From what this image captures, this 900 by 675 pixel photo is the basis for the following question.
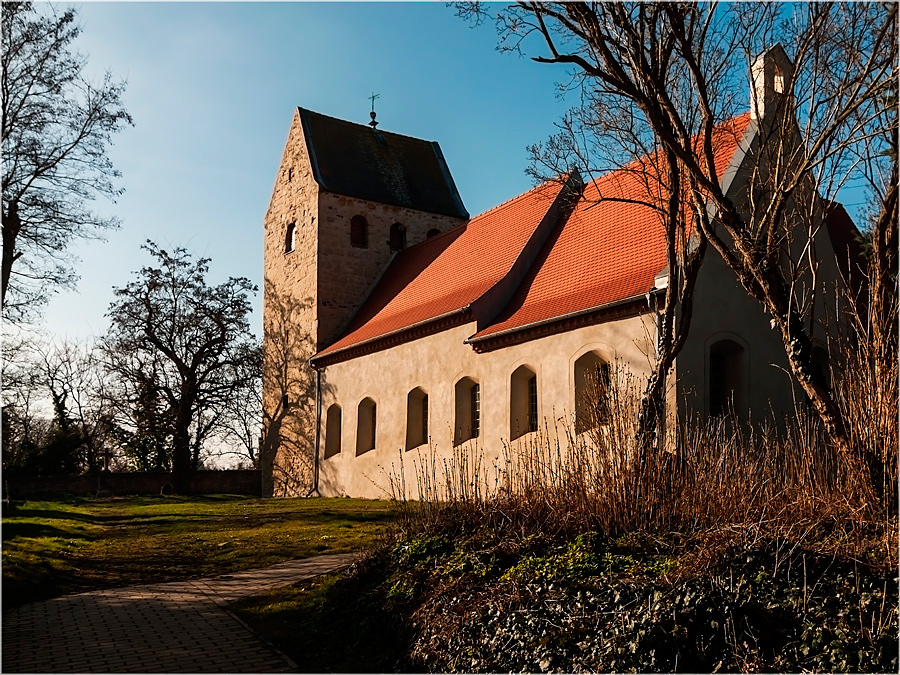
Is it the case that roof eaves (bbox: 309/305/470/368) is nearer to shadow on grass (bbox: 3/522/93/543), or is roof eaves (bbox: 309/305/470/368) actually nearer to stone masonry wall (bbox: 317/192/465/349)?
stone masonry wall (bbox: 317/192/465/349)

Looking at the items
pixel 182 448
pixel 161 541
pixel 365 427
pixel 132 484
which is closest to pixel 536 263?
pixel 365 427

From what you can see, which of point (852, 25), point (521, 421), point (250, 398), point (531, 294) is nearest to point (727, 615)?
point (852, 25)

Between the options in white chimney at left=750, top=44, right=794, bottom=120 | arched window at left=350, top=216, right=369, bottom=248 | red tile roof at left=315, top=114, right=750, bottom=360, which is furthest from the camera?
arched window at left=350, top=216, right=369, bottom=248

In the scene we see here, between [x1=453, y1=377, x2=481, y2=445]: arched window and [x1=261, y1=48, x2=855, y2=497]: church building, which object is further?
[x1=453, y1=377, x2=481, y2=445]: arched window

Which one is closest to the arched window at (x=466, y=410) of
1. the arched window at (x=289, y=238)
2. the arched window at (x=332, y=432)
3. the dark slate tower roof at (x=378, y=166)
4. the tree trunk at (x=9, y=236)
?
the arched window at (x=332, y=432)

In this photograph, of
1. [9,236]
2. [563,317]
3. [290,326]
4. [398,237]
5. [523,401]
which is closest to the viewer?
[9,236]

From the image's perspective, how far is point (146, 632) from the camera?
832 centimetres

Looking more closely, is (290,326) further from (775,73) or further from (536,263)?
(775,73)

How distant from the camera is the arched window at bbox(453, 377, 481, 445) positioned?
68.8ft

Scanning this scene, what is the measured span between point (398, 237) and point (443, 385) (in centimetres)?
1057

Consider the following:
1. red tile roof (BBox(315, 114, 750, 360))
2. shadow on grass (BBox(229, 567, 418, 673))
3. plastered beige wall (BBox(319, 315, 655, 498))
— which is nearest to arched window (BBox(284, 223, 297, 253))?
red tile roof (BBox(315, 114, 750, 360))

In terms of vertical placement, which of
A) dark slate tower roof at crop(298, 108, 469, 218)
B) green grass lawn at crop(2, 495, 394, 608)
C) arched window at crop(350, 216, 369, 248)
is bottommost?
green grass lawn at crop(2, 495, 394, 608)

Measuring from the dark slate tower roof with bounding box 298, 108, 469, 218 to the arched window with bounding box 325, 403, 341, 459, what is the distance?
7.63 meters

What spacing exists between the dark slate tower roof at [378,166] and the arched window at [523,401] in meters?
12.8
